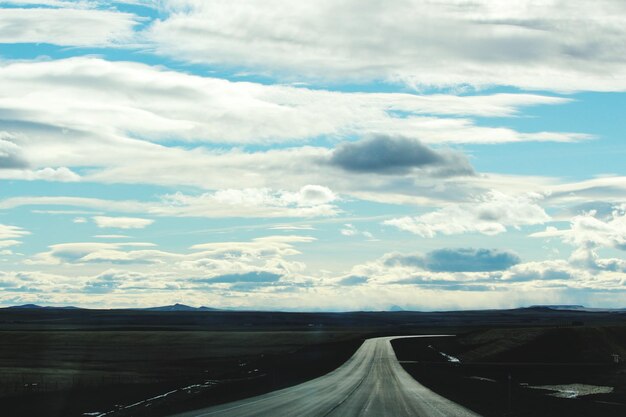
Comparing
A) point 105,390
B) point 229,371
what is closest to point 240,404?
point 105,390

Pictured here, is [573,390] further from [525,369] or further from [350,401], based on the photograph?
[525,369]

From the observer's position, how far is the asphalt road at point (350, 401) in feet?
125

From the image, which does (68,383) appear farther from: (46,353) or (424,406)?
(46,353)

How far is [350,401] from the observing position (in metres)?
44.3

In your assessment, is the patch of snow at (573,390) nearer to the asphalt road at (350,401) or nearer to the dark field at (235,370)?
the dark field at (235,370)

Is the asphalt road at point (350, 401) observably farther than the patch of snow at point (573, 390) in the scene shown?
No

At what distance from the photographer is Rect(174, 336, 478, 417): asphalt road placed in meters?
38.0

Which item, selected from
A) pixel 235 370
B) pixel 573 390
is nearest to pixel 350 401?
pixel 573 390

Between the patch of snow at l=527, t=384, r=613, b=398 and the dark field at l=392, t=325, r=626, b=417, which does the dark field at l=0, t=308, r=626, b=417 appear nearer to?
the dark field at l=392, t=325, r=626, b=417

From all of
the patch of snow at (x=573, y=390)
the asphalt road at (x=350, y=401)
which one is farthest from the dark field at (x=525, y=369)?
the asphalt road at (x=350, y=401)

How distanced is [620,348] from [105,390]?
6884 cm

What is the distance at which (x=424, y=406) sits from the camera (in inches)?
1639

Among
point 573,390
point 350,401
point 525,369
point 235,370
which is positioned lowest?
point 573,390

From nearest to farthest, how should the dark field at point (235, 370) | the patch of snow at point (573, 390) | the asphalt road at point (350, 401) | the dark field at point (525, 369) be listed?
the asphalt road at point (350, 401)
the dark field at point (235, 370)
the dark field at point (525, 369)
the patch of snow at point (573, 390)
